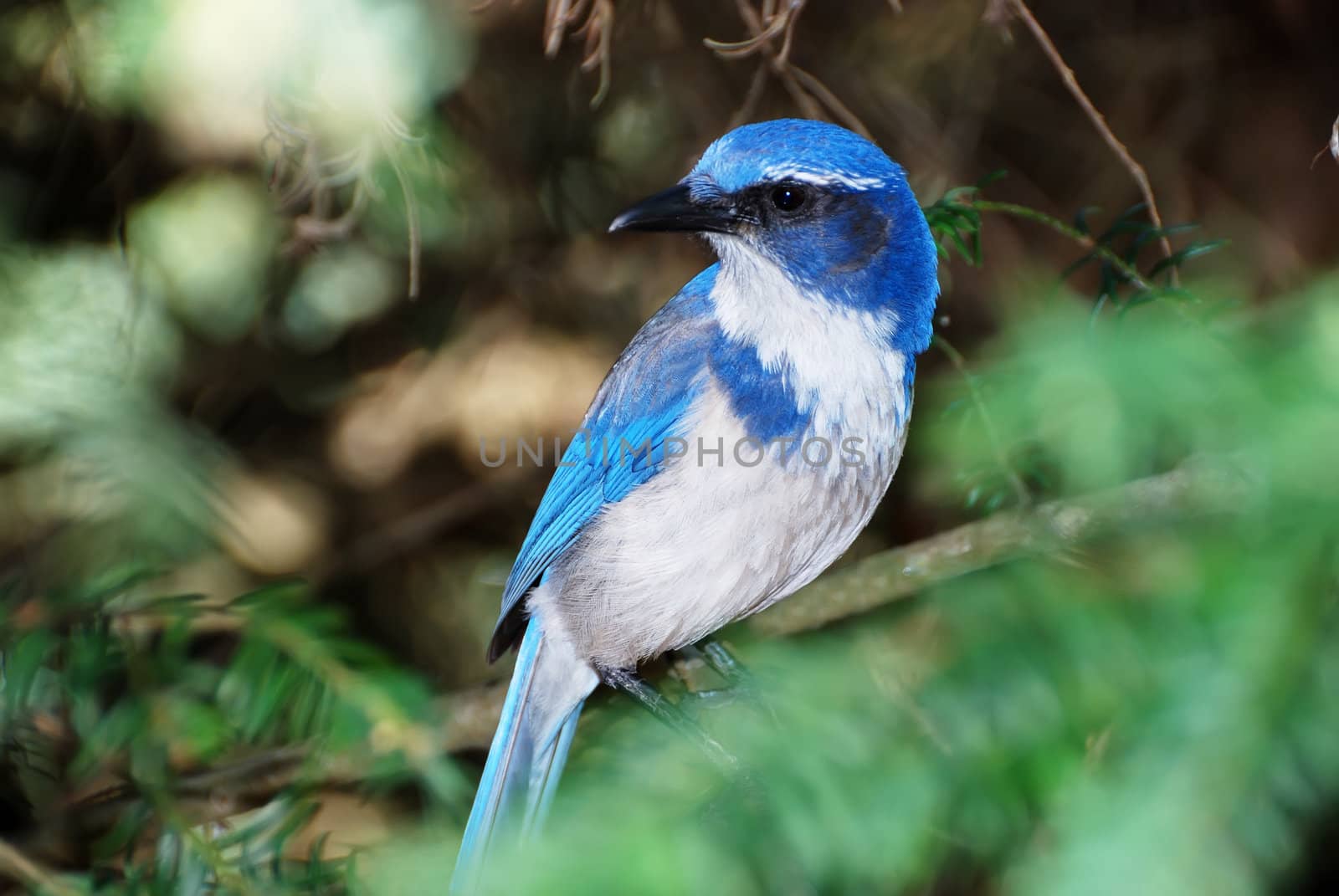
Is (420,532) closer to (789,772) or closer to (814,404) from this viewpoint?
(814,404)

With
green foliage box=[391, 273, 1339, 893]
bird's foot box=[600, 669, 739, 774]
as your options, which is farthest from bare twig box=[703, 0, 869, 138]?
green foliage box=[391, 273, 1339, 893]

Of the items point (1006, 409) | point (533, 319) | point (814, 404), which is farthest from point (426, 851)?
point (533, 319)

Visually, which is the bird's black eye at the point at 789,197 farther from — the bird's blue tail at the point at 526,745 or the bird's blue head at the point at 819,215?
the bird's blue tail at the point at 526,745

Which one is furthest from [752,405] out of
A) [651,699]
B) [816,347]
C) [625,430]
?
[651,699]

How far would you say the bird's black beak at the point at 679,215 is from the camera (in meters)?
2.30

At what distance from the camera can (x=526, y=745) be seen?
2.75 meters

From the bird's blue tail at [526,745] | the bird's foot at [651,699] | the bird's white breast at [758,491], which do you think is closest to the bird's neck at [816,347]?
the bird's white breast at [758,491]

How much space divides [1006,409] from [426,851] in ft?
1.81

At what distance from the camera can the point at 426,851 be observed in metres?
0.93

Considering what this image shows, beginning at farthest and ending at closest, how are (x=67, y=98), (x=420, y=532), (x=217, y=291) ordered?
(x=420, y=532) → (x=217, y=291) → (x=67, y=98)

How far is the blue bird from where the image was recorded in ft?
7.81

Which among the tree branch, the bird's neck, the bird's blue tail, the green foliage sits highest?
the green foliage

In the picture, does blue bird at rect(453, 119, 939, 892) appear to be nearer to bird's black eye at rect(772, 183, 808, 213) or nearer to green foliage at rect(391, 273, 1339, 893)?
bird's black eye at rect(772, 183, 808, 213)

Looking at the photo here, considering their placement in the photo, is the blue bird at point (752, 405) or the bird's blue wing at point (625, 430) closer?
the blue bird at point (752, 405)
